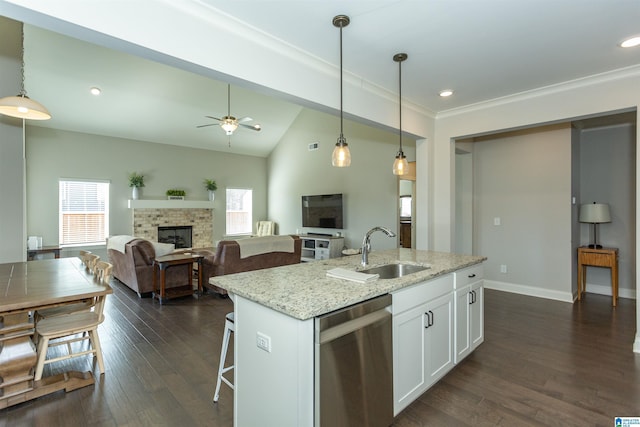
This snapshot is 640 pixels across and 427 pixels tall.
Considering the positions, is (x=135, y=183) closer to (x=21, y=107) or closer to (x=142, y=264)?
(x=142, y=264)

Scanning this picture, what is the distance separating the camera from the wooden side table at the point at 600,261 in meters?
4.41

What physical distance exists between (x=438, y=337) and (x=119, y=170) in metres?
7.45

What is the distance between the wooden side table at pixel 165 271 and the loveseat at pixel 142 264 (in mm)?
82

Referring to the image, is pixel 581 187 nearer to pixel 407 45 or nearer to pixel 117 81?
pixel 407 45

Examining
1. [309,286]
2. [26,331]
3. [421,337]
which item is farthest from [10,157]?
[421,337]

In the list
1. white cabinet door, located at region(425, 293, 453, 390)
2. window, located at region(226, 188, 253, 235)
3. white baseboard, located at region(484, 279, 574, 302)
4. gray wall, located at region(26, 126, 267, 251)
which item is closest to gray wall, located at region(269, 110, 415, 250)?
window, located at region(226, 188, 253, 235)

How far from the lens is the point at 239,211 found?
30.3 feet

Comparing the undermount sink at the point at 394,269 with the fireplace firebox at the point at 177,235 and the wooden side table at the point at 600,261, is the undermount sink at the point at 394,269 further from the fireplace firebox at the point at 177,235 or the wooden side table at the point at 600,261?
the fireplace firebox at the point at 177,235

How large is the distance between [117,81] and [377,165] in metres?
5.08

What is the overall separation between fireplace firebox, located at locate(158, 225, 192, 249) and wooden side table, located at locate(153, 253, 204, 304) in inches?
122

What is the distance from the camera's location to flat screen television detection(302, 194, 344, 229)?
7.47 metres

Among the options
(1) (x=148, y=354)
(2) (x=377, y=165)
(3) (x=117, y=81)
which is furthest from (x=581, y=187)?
(3) (x=117, y=81)

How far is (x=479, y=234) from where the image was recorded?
5.45 m

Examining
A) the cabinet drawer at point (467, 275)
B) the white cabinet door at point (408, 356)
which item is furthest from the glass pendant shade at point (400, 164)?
the white cabinet door at point (408, 356)
